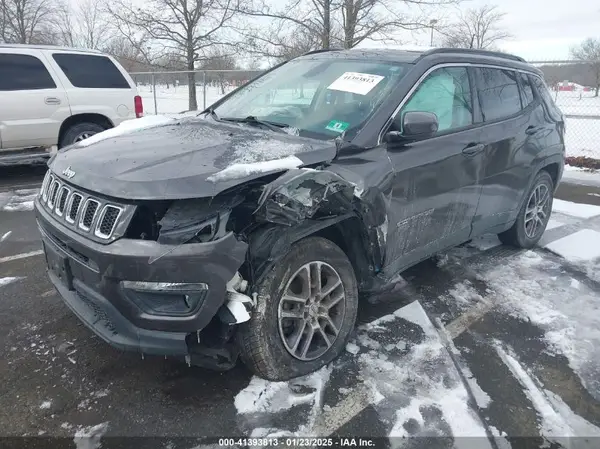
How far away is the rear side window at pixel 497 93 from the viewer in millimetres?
3982

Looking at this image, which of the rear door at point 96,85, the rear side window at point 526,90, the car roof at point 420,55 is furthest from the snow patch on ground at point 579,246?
the rear door at point 96,85

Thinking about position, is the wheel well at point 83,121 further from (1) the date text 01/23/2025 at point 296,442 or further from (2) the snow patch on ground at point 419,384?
(1) the date text 01/23/2025 at point 296,442

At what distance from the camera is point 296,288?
2762mm

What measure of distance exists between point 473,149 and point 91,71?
6.92 m

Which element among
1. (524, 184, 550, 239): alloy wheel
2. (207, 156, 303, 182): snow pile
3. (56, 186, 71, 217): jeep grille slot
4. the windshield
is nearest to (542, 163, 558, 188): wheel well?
(524, 184, 550, 239): alloy wheel

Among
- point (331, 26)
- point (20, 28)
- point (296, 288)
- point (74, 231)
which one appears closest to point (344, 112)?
point (296, 288)

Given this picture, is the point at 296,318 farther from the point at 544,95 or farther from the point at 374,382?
the point at 544,95

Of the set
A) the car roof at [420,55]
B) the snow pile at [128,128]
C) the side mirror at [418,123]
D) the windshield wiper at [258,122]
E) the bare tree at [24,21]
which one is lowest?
the snow pile at [128,128]

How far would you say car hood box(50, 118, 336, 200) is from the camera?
7.48 feet

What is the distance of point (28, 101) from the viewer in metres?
7.40

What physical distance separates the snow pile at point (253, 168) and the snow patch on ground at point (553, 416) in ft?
6.19

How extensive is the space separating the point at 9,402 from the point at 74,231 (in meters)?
1.02

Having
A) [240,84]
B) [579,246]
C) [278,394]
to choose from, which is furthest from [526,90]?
[240,84]

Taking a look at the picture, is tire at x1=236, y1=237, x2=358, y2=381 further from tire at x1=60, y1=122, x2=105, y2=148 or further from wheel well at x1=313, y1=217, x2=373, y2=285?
tire at x1=60, y1=122, x2=105, y2=148
